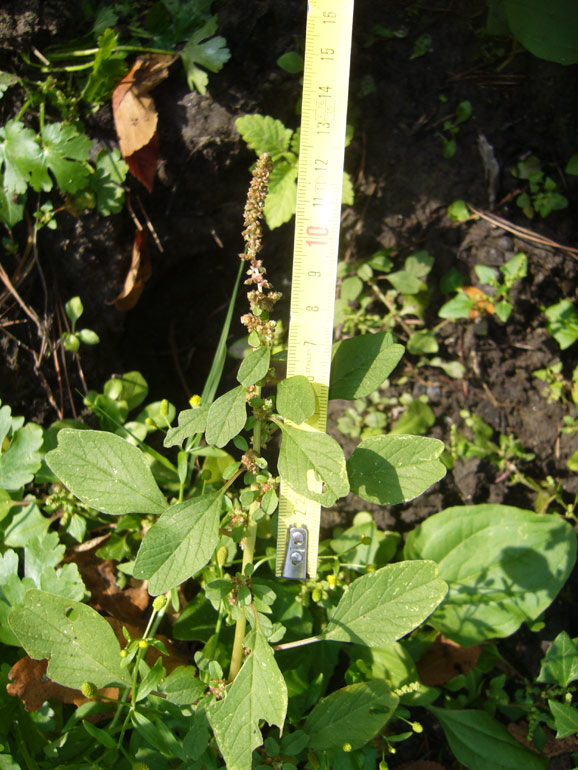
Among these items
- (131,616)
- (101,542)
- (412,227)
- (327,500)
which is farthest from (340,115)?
(131,616)

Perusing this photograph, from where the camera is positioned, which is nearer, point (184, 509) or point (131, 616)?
point (184, 509)

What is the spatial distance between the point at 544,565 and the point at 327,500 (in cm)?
113

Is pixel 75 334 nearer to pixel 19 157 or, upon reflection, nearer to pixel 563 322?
pixel 19 157

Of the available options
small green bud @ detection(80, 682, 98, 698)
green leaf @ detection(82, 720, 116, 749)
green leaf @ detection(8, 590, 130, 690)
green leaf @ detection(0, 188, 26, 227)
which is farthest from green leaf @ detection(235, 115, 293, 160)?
green leaf @ detection(82, 720, 116, 749)

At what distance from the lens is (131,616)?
199cm

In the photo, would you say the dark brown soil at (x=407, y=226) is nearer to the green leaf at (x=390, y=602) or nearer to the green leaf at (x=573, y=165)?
the green leaf at (x=573, y=165)

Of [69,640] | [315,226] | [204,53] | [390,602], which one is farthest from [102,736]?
[204,53]

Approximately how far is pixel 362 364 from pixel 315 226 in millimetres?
492

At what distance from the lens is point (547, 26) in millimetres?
2266

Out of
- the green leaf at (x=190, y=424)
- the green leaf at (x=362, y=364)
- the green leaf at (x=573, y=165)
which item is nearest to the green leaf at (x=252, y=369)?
the green leaf at (x=190, y=424)

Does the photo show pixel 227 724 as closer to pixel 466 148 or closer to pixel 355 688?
pixel 355 688

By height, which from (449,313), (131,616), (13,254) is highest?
(13,254)

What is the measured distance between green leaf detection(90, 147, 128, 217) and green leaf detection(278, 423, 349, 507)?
1.31 meters

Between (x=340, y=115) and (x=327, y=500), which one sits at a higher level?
(x=340, y=115)
